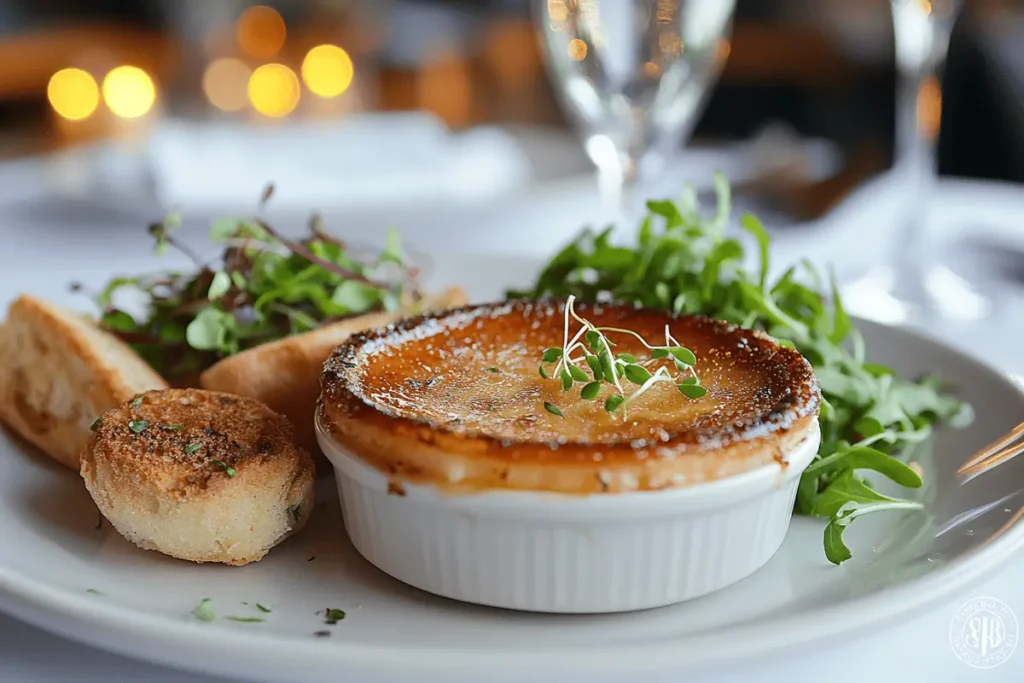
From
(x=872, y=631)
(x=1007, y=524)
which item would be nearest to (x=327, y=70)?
(x=1007, y=524)

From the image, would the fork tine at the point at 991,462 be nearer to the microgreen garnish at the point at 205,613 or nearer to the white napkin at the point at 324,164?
the microgreen garnish at the point at 205,613

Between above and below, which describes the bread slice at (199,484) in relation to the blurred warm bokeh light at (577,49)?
below

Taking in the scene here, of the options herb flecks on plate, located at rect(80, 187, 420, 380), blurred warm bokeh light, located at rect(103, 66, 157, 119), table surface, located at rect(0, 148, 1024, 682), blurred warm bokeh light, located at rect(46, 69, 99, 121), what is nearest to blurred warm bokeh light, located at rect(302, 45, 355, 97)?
blurred warm bokeh light, located at rect(46, 69, 99, 121)

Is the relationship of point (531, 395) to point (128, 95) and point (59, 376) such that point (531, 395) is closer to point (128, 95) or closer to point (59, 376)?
point (59, 376)

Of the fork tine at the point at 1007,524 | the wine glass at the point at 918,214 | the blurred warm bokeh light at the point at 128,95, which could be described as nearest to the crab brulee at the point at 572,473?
the fork tine at the point at 1007,524

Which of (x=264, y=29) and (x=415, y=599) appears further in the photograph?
(x=264, y=29)

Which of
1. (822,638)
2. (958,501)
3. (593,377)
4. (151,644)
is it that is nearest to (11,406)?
(151,644)
